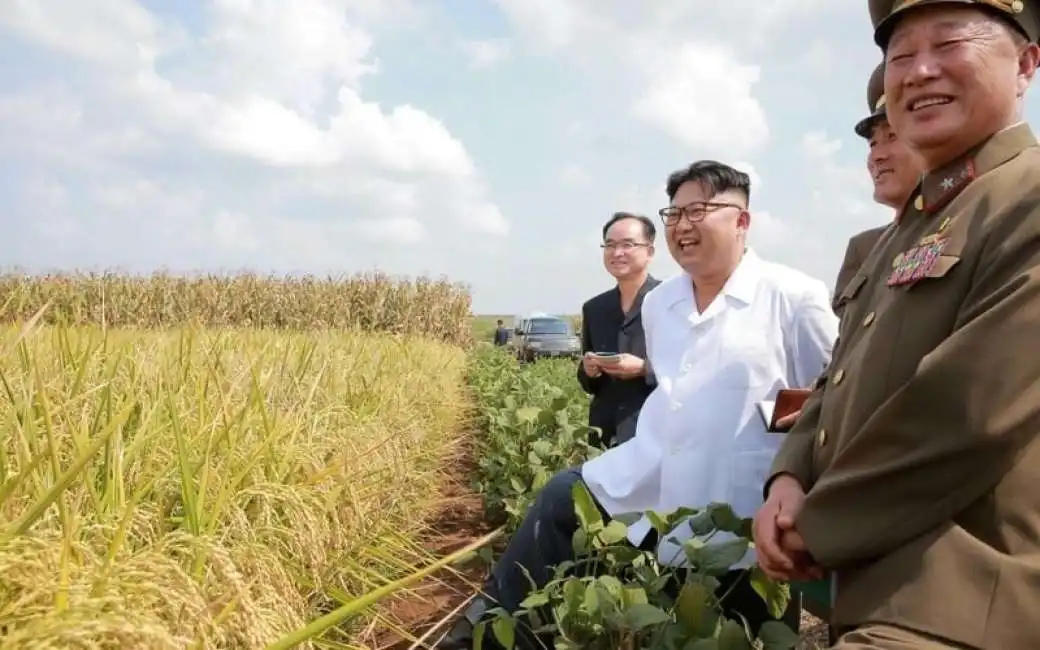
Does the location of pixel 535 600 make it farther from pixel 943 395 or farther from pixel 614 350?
pixel 614 350

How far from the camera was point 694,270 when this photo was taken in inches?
102

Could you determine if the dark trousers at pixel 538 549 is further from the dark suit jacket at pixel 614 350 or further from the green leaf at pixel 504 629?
the dark suit jacket at pixel 614 350

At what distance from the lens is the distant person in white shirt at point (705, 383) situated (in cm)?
234

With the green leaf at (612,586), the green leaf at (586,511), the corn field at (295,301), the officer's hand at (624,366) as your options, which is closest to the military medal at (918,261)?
the green leaf at (612,586)

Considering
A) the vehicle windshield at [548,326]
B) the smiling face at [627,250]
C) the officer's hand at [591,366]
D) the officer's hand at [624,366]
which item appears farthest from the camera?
the vehicle windshield at [548,326]

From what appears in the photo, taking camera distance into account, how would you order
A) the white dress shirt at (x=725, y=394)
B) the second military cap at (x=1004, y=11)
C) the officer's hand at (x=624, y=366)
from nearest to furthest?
1. the second military cap at (x=1004, y=11)
2. the white dress shirt at (x=725, y=394)
3. the officer's hand at (x=624, y=366)

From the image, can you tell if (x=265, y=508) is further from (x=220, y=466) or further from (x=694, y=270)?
(x=694, y=270)

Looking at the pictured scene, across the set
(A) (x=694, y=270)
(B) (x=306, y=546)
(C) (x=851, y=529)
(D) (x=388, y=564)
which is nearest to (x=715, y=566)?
(C) (x=851, y=529)

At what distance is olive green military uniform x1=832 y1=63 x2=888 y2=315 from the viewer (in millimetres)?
2371

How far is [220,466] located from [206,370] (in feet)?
2.70

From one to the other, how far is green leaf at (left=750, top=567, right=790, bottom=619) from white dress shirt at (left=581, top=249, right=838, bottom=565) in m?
0.29

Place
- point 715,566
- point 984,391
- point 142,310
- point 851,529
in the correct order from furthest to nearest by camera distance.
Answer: point 142,310 → point 715,566 → point 851,529 → point 984,391

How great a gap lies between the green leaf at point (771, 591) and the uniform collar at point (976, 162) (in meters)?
0.84

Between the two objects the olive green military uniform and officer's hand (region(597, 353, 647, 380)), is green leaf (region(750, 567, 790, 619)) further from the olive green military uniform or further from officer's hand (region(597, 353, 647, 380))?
officer's hand (region(597, 353, 647, 380))
